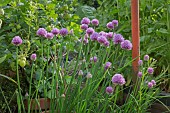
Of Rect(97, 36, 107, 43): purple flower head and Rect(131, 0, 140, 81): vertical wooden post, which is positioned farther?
Rect(131, 0, 140, 81): vertical wooden post

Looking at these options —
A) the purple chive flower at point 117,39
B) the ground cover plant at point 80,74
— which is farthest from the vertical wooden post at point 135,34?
the purple chive flower at point 117,39

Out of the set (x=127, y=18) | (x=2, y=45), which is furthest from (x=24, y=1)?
(x=127, y=18)

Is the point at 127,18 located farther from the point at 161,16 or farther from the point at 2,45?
the point at 2,45

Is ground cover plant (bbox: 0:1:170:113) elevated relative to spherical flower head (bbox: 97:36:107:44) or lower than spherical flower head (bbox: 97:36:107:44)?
lower

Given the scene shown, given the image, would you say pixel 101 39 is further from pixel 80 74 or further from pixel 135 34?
pixel 135 34

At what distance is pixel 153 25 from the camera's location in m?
1.91

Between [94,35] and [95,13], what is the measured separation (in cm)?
110

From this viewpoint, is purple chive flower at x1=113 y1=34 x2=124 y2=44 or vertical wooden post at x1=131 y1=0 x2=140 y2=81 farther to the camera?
vertical wooden post at x1=131 y1=0 x2=140 y2=81

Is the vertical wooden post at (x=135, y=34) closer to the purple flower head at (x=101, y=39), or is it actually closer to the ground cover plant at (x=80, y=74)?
the ground cover plant at (x=80, y=74)

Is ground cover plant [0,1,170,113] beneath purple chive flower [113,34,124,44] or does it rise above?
beneath

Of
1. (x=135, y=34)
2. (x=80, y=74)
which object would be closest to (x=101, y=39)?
(x=80, y=74)

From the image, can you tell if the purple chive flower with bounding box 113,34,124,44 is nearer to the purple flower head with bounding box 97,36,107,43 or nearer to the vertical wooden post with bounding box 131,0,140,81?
the purple flower head with bounding box 97,36,107,43

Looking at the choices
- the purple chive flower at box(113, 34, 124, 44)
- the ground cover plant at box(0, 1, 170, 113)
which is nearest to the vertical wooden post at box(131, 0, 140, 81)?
the ground cover plant at box(0, 1, 170, 113)

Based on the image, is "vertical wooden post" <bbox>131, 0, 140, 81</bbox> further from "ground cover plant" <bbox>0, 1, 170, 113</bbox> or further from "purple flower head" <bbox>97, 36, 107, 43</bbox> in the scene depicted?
"purple flower head" <bbox>97, 36, 107, 43</bbox>
